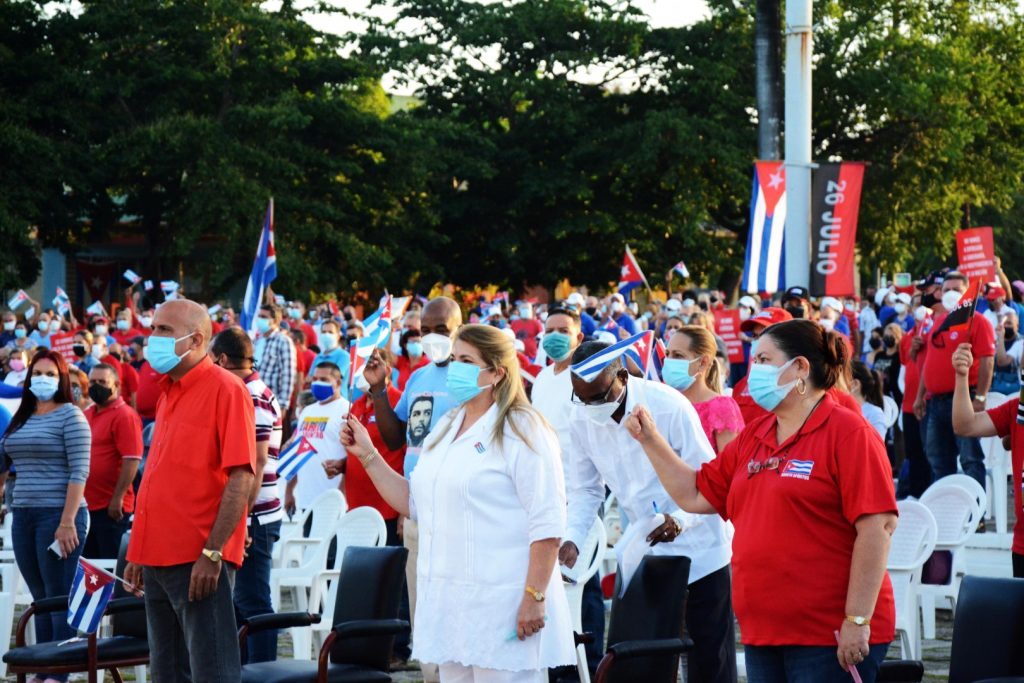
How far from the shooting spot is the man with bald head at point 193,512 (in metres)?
6.22

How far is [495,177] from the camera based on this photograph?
4341 centimetres

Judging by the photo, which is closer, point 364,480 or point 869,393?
point 364,480

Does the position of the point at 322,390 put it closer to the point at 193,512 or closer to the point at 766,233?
the point at 193,512

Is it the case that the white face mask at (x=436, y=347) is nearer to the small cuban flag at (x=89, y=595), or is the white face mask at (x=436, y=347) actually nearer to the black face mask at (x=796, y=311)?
the small cuban flag at (x=89, y=595)

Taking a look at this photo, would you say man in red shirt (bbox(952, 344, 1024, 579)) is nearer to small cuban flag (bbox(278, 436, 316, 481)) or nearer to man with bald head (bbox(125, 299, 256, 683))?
man with bald head (bbox(125, 299, 256, 683))

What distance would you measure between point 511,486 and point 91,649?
109 inches

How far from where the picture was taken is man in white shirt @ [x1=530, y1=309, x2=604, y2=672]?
26.0 ft

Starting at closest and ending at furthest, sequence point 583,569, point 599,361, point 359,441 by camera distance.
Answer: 1. point 359,441
2. point 599,361
3. point 583,569

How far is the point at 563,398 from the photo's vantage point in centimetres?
→ 807

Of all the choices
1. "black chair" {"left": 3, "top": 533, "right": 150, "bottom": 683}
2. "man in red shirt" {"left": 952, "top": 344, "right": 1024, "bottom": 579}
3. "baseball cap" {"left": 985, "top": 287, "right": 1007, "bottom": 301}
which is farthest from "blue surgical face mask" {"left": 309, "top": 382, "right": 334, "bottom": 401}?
"baseball cap" {"left": 985, "top": 287, "right": 1007, "bottom": 301}

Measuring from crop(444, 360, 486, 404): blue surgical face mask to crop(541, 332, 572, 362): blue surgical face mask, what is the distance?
280cm

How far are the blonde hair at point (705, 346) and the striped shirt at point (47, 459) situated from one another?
3.23 meters

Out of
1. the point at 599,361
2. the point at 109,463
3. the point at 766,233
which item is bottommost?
the point at 109,463

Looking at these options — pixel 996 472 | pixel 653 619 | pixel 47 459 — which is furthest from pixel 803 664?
pixel 996 472
